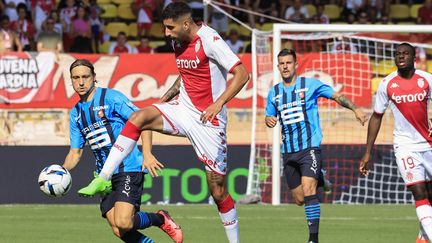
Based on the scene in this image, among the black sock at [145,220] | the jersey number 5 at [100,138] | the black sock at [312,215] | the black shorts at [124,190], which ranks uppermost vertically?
the jersey number 5 at [100,138]

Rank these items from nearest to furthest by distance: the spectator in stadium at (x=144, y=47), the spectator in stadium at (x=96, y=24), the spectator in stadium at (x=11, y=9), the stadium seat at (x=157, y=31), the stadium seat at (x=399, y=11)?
the spectator in stadium at (x=144, y=47), the spectator in stadium at (x=11, y=9), the spectator in stadium at (x=96, y=24), the stadium seat at (x=157, y=31), the stadium seat at (x=399, y=11)

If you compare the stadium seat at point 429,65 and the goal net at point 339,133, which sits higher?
the stadium seat at point 429,65

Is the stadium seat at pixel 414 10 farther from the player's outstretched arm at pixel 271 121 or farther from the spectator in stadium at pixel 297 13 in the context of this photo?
the player's outstretched arm at pixel 271 121

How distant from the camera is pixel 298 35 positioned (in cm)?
2036

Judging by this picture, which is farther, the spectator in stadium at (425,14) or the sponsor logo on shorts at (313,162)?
the spectator in stadium at (425,14)

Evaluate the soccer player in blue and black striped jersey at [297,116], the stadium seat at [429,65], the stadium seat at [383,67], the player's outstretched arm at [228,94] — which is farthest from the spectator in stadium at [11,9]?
the player's outstretched arm at [228,94]

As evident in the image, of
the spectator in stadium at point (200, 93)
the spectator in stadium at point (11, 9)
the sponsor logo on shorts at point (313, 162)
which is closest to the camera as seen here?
the spectator in stadium at point (200, 93)

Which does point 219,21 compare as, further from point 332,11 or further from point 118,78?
point 118,78

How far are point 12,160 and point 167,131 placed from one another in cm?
932

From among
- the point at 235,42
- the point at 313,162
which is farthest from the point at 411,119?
the point at 235,42

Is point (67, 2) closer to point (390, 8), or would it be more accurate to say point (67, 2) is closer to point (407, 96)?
point (390, 8)

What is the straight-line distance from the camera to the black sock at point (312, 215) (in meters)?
11.5

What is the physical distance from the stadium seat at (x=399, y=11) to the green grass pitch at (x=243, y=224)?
8167 millimetres

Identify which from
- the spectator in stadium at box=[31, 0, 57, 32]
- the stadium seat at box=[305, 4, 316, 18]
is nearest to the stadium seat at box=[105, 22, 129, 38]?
the spectator in stadium at box=[31, 0, 57, 32]
